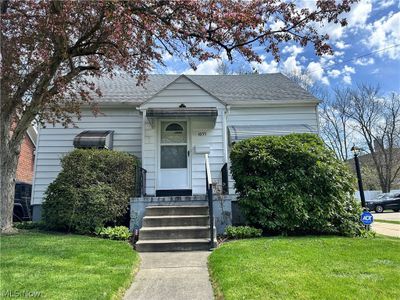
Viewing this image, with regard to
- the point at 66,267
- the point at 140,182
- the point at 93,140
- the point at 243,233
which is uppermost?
the point at 93,140

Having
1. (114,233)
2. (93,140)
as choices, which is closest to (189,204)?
(114,233)

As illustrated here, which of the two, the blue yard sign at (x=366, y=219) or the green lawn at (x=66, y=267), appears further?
the blue yard sign at (x=366, y=219)

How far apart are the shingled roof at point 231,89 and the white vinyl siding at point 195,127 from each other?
1.78 feet

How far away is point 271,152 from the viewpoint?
6758 mm

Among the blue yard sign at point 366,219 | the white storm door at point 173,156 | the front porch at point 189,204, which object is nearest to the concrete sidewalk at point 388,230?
the blue yard sign at point 366,219

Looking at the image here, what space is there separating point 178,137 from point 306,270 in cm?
578

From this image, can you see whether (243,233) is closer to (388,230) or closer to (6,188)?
(6,188)

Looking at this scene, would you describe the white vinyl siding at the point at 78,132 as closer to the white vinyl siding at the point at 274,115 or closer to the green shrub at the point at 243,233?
the white vinyl siding at the point at 274,115

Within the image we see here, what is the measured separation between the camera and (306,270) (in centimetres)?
377

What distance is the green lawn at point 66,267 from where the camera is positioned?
316 centimetres

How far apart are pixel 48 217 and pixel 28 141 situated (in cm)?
1266

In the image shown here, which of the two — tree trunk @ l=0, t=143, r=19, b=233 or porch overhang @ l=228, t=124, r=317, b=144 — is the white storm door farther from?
tree trunk @ l=0, t=143, r=19, b=233

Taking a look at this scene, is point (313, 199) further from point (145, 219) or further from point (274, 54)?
point (145, 219)

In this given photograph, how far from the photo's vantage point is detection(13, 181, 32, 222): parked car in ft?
33.1
